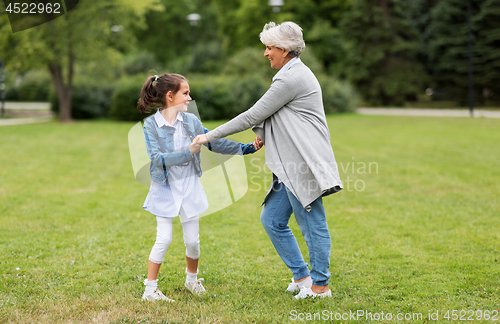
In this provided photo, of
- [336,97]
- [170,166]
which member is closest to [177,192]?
[170,166]

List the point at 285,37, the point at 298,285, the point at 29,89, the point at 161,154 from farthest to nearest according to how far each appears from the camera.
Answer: the point at 29,89
the point at 298,285
the point at 161,154
the point at 285,37

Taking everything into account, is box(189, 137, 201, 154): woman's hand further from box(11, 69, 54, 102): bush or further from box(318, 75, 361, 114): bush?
box(11, 69, 54, 102): bush

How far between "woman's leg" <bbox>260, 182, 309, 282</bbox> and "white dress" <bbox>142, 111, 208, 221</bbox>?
1.75 ft

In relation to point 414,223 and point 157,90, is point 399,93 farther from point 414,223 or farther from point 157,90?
point 157,90

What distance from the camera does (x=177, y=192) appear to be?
11.9ft

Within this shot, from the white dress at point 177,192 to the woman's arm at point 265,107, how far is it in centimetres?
28

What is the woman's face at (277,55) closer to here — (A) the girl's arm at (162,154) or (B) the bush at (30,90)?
(A) the girl's arm at (162,154)

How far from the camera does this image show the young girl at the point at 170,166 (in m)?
3.56

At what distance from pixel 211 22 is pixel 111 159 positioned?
44.5 metres

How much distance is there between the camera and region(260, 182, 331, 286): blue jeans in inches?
141

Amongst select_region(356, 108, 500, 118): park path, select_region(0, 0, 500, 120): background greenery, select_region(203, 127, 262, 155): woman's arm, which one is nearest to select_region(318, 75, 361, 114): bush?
select_region(0, 0, 500, 120): background greenery

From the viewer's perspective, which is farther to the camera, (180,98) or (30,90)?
(30,90)

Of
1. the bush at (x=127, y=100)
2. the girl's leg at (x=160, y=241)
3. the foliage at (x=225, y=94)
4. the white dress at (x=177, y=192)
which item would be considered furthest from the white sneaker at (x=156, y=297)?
the bush at (x=127, y=100)

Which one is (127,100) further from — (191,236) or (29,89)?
(191,236)
